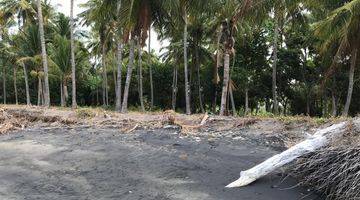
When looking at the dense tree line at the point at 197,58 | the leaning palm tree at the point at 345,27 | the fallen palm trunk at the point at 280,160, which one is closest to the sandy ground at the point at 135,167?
the fallen palm trunk at the point at 280,160

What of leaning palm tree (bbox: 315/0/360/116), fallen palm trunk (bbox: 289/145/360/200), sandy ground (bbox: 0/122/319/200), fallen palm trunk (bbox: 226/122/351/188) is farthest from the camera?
leaning palm tree (bbox: 315/0/360/116)

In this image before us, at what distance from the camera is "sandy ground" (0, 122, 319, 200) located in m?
6.97

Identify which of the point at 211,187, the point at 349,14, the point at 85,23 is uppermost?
the point at 85,23

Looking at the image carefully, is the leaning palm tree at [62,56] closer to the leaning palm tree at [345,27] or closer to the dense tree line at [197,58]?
the dense tree line at [197,58]

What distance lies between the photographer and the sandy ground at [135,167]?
697cm

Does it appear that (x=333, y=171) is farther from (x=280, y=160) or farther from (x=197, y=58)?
(x=197, y=58)

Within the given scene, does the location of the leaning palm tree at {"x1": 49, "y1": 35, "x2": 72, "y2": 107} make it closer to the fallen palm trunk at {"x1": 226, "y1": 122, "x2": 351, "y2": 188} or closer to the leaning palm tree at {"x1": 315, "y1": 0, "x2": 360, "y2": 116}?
the leaning palm tree at {"x1": 315, "y1": 0, "x2": 360, "y2": 116}

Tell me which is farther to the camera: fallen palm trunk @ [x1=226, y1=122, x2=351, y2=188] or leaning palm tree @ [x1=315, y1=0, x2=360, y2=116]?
leaning palm tree @ [x1=315, y1=0, x2=360, y2=116]

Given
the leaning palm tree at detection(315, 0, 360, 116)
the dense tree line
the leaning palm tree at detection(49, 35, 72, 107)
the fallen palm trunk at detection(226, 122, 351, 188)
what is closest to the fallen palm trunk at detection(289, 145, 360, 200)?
the fallen palm trunk at detection(226, 122, 351, 188)

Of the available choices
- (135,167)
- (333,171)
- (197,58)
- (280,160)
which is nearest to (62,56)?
(197,58)

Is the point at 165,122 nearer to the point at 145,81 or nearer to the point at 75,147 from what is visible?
the point at 75,147

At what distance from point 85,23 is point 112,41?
2.88m

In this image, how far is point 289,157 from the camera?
716 cm

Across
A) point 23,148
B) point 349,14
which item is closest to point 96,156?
point 23,148
